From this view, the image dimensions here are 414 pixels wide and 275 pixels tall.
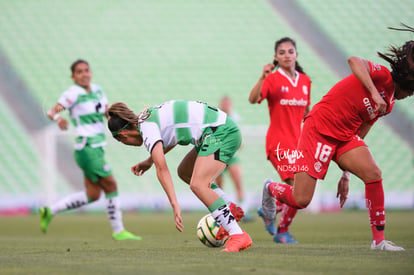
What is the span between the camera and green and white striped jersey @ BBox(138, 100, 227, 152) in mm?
5241

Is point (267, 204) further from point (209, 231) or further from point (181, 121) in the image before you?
point (181, 121)

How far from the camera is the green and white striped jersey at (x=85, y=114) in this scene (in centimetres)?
811

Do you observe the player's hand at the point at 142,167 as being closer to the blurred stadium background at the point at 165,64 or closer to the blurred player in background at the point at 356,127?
the blurred player in background at the point at 356,127

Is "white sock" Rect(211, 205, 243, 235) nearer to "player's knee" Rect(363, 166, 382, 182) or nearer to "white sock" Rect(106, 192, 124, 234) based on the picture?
"player's knee" Rect(363, 166, 382, 182)

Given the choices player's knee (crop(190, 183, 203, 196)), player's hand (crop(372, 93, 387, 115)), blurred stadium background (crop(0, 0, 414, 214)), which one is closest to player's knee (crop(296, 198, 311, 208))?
player's knee (crop(190, 183, 203, 196))

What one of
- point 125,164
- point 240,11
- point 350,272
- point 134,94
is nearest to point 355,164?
point 350,272

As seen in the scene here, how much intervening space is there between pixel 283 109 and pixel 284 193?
1197mm

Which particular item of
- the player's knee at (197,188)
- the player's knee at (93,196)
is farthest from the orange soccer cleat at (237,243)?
the player's knee at (93,196)

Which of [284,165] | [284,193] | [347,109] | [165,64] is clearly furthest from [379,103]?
[165,64]

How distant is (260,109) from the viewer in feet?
58.7

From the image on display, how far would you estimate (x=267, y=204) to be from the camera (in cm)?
658

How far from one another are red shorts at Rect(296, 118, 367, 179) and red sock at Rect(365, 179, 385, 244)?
0.35 metres

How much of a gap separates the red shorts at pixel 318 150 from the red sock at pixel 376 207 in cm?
35

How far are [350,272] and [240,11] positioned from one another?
1672cm
